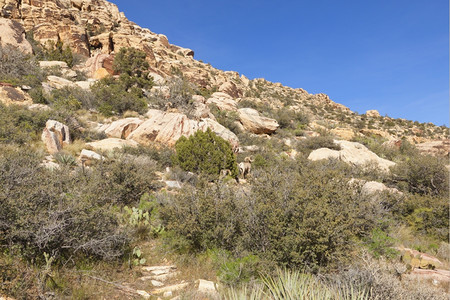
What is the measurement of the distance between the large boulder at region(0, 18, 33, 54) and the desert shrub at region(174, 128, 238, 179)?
20.0m

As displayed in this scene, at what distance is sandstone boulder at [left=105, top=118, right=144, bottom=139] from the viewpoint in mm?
11906

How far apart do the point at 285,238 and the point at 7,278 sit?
3.75 meters

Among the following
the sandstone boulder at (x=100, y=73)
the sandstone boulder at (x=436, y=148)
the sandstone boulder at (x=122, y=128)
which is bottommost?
the sandstone boulder at (x=122, y=128)

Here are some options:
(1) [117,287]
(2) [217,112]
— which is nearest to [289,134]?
(2) [217,112]

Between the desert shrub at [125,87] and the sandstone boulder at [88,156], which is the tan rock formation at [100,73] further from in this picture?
the sandstone boulder at [88,156]

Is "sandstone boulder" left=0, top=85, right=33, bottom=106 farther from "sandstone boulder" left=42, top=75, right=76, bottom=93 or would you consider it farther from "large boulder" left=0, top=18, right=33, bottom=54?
"large boulder" left=0, top=18, right=33, bottom=54

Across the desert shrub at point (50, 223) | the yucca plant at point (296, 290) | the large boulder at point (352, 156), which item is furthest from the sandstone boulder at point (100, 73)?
the yucca plant at point (296, 290)

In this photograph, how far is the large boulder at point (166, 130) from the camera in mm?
12281

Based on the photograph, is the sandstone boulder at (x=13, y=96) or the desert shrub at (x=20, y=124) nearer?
the desert shrub at (x=20, y=124)

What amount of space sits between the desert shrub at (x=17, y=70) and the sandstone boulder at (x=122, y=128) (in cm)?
615

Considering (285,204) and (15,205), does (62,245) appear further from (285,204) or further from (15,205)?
(285,204)

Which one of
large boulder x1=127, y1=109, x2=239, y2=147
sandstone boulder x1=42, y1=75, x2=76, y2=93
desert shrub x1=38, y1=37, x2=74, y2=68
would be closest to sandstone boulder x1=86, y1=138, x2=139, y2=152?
large boulder x1=127, y1=109, x2=239, y2=147

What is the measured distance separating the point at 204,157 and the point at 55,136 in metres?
6.15

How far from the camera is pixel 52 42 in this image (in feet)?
84.8
